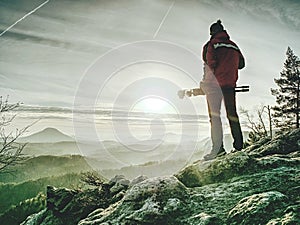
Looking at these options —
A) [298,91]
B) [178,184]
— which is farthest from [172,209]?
[298,91]

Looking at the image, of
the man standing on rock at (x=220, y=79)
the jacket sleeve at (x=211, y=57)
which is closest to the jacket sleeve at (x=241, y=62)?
the man standing on rock at (x=220, y=79)

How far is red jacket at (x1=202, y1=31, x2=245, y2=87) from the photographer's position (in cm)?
863

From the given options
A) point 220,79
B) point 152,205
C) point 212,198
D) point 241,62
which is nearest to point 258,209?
point 212,198

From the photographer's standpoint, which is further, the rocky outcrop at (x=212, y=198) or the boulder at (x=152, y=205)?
the boulder at (x=152, y=205)

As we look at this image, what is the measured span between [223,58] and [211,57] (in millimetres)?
301

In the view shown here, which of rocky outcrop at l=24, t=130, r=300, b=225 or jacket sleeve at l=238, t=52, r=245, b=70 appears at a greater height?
jacket sleeve at l=238, t=52, r=245, b=70

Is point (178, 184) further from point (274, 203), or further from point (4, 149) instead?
point (4, 149)

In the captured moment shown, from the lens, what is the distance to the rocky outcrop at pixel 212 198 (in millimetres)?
4758

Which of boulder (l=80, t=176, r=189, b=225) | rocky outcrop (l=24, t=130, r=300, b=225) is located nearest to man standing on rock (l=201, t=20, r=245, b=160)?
rocky outcrop (l=24, t=130, r=300, b=225)

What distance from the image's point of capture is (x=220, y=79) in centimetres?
870

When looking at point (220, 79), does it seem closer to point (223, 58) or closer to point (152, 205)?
point (223, 58)

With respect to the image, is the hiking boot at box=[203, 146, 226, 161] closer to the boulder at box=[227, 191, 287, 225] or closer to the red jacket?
the red jacket

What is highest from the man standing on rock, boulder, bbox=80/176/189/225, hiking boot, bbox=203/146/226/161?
the man standing on rock

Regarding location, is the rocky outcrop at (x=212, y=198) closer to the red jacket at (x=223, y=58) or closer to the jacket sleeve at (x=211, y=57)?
the red jacket at (x=223, y=58)
